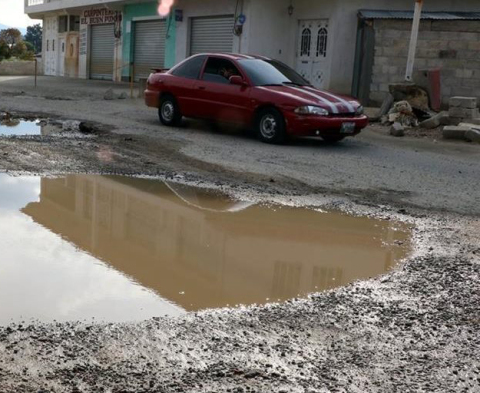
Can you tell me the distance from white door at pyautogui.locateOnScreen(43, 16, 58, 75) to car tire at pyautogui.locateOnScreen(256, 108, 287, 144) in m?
30.7

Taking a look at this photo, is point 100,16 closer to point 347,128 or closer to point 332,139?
point 332,139

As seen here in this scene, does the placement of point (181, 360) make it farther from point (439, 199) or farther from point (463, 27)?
point (463, 27)

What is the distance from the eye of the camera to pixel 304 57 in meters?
21.9

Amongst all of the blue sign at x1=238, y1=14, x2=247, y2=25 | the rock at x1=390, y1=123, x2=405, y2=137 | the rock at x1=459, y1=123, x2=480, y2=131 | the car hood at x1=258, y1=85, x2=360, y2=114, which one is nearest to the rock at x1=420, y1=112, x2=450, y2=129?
the rock at x1=459, y1=123, x2=480, y2=131

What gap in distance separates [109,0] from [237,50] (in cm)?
948

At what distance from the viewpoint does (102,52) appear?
33.7 meters

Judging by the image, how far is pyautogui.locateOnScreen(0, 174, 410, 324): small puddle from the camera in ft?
13.2

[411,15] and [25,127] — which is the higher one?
[411,15]

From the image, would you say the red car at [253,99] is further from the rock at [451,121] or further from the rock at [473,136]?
the rock at [451,121]

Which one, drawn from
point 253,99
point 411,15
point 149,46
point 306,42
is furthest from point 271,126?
point 149,46

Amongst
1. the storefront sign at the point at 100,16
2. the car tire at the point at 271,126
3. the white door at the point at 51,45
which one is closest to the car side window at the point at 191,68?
the car tire at the point at 271,126

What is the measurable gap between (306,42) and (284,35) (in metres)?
0.94

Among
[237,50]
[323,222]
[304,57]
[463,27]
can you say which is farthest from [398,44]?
[323,222]

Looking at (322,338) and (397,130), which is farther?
(397,130)
